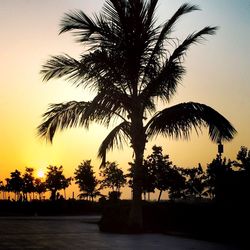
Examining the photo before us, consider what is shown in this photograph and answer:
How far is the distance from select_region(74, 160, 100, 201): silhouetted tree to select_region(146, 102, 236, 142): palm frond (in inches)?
3304

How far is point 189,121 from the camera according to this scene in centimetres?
1446

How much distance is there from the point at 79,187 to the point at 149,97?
86.9 meters

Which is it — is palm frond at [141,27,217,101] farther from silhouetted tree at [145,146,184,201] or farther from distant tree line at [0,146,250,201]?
silhouetted tree at [145,146,184,201]

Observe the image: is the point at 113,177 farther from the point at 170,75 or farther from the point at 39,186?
the point at 170,75

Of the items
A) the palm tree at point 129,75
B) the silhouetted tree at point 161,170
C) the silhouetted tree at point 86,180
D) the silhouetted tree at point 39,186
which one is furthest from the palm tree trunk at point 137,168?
the silhouetted tree at point 39,186

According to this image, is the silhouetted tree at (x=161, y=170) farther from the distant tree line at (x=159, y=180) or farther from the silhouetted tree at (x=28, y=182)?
the silhouetted tree at (x=28, y=182)

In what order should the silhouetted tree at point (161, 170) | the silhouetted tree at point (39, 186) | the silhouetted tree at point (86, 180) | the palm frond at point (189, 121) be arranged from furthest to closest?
the silhouetted tree at point (39, 186), the silhouetted tree at point (86, 180), the silhouetted tree at point (161, 170), the palm frond at point (189, 121)

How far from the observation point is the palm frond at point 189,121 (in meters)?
13.9

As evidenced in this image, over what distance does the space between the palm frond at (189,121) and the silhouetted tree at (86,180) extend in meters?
83.9

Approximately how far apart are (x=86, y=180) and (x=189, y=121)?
8454 centimetres

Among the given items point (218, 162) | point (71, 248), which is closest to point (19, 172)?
point (218, 162)

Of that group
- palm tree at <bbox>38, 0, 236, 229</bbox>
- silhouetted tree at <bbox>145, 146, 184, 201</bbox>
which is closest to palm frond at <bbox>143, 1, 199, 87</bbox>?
palm tree at <bbox>38, 0, 236, 229</bbox>

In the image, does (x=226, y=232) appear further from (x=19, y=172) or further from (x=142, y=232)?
(x=19, y=172)

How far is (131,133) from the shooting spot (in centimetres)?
1552
